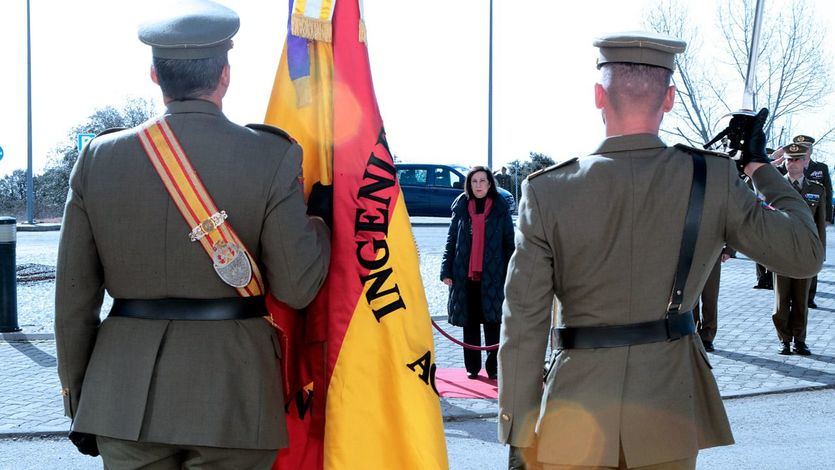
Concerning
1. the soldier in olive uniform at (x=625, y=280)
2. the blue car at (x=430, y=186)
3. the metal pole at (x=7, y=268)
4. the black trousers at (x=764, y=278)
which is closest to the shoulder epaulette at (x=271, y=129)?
the soldier in olive uniform at (x=625, y=280)

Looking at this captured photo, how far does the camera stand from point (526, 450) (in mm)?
2779

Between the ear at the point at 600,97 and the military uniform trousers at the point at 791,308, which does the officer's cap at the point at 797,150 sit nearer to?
the military uniform trousers at the point at 791,308

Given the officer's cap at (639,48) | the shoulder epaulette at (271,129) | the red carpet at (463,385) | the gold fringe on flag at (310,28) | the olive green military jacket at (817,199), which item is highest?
the gold fringe on flag at (310,28)

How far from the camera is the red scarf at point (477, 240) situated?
25.1ft

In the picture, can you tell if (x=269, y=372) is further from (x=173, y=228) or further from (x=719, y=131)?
(x=719, y=131)

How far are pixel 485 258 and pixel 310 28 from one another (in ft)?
14.1

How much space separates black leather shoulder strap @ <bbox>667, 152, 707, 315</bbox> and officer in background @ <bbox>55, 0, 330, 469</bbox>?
1.11m

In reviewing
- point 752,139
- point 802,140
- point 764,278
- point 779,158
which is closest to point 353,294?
point 752,139

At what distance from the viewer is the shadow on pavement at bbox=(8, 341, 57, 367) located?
27.5 ft

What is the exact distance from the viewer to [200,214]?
9.11 ft

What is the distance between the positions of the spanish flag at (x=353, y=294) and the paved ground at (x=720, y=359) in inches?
123

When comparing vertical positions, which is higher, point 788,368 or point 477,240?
point 477,240

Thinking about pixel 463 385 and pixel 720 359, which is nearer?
pixel 463 385

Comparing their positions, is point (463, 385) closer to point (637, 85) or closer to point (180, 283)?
point (180, 283)
